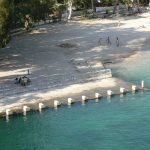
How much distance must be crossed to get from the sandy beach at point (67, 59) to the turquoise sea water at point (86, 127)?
81.1 inches

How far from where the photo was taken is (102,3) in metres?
123

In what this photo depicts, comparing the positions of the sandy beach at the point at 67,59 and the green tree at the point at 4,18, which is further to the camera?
the green tree at the point at 4,18

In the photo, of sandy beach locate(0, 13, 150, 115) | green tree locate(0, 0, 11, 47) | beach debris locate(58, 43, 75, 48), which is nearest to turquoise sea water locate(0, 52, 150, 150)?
sandy beach locate(0, 13, 150, 115)

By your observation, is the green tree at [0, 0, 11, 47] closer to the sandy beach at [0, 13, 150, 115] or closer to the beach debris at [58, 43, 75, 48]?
the sandy beach at [0, 13, 150, 115]

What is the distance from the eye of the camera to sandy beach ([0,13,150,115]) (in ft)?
168

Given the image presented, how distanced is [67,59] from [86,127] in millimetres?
24702

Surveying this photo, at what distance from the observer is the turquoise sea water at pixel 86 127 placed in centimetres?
3931

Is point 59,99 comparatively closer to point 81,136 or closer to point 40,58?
point 81,136

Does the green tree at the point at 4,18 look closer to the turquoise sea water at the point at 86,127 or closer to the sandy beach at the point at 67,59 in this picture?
the sandy beach at the point at 67,59

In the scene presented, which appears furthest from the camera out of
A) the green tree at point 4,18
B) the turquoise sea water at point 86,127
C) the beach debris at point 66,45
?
the beach debris at point 66,45

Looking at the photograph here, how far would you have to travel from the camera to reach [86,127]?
43.0m

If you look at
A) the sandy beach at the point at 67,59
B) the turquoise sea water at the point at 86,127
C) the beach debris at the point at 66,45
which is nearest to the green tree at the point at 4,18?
the sandy beach at the point at 67,59

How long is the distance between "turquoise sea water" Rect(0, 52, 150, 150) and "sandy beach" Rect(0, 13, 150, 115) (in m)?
2.06

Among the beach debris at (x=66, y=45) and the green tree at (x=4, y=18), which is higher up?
the green tree at (x=4, y=18)
